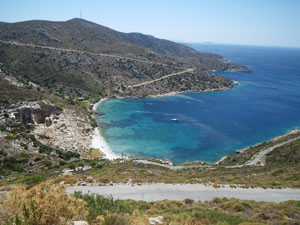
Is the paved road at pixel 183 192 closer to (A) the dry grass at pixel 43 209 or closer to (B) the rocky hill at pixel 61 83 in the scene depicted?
(A) the dry grass at pixel 43 209

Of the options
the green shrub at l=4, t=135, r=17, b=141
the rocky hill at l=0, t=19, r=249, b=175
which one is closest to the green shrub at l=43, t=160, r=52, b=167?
the rocky hill at l=0, t=19, r=249, b=175

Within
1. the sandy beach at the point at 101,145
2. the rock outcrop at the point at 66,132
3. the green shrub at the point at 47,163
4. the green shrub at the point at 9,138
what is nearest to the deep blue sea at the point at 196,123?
Result: the sandy beach at the point at 101,145

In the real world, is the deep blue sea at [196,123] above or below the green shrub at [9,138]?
below

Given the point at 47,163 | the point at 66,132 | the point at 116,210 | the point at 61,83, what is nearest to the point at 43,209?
the point at 116,210

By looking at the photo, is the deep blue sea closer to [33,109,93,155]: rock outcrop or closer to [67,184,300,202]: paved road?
[33,109,93,155]: rock outcrop

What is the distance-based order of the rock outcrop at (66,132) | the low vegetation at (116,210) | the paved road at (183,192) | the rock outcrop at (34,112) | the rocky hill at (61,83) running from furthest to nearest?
1. the rock outcrop at (66,132)
2. the rock outcrop at (34,112)
3. the rocky hill at (61,83)
4. the paved road at (183,192)
5. the low vegetation at (116,210)
